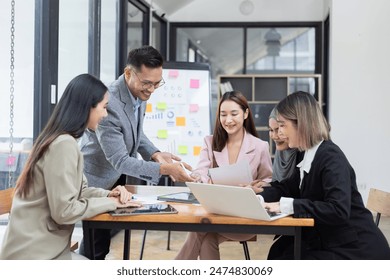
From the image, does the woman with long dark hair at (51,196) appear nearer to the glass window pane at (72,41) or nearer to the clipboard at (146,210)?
the clipboard at (146,210)

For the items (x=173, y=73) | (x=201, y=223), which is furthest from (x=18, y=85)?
(x=173, y=73)

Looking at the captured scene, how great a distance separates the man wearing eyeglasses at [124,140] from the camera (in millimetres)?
2420

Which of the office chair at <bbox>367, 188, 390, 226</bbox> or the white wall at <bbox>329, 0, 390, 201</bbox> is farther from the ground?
the white wall at <bbox>329, 0, 390, 201</bbox>

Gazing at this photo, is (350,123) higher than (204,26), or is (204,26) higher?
(204,26)

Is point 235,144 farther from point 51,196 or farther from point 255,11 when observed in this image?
point 255,11

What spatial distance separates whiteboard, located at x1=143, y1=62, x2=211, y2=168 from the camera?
534 centimetres

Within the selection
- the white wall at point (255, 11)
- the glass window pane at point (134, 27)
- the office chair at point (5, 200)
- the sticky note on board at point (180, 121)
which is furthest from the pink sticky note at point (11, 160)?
the white wall at point (255, 11)

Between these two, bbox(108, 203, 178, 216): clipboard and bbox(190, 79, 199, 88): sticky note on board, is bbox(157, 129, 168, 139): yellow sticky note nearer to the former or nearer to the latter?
bbox(190, 79, 199, 88): sticky note on board

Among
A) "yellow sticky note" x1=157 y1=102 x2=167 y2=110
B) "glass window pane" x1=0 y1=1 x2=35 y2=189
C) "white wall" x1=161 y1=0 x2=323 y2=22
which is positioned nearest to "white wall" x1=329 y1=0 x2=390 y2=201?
"white wall" x1=161 y1=0 x2=323 y2=22

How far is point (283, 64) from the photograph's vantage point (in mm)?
7176

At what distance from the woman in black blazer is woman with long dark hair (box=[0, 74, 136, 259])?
28.1 inches

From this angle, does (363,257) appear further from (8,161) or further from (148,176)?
(8,161)
